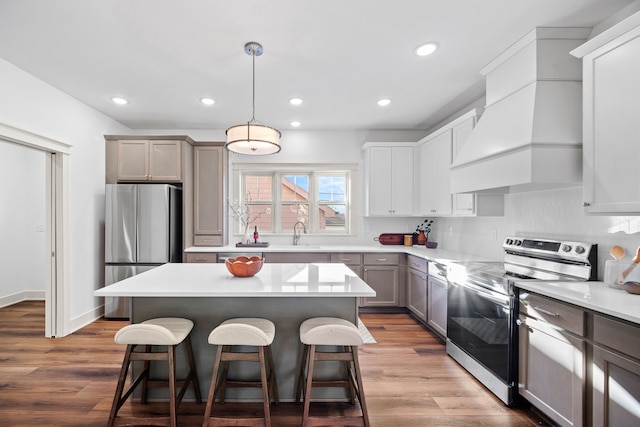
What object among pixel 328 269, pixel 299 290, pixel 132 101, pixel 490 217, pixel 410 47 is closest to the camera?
pixel 299 290

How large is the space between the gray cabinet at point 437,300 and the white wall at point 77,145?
13.2ft

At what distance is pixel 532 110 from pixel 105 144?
15.6ft

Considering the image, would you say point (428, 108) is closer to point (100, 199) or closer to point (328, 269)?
point (328, 269)

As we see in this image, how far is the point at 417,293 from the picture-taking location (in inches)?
154

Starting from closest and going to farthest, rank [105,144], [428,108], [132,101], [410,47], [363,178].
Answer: [410,47]
[132,101]
[428,108]
[105,144]
[363,178]

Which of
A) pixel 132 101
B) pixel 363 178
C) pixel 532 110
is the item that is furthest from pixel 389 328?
pixel 132 101

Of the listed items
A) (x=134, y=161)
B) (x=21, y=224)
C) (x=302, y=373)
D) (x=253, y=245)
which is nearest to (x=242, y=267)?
(x=302, y=373)

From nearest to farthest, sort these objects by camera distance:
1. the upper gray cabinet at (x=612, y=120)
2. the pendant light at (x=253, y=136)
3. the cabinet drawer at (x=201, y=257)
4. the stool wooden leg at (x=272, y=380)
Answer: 1. the upper gray cabinet at (x=612, y=120)
2. the stool wooden leg at (x=272, y=380)
3. the pendant light at (x=253, y=136)
4. the cabinet drawer at (x=201, y=257)

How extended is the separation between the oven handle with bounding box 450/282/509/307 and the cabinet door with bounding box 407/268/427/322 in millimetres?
968

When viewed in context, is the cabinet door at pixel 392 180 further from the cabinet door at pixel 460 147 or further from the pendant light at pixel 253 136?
the pendant light at pixel 253 136

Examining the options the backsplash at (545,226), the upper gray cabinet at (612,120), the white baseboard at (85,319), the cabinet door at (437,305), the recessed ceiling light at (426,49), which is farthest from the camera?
the white baseboard at (85,319)

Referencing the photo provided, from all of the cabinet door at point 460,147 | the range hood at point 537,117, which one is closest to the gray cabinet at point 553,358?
the range hood at point 537,117

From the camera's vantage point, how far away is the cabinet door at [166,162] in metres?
4.27

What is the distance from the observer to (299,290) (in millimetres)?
1931
